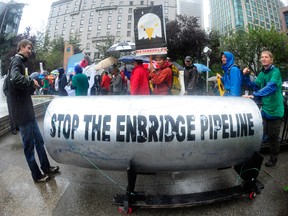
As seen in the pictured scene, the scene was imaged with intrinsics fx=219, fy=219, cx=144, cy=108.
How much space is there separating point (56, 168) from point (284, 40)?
31.5 meters

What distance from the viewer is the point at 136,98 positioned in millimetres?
2518

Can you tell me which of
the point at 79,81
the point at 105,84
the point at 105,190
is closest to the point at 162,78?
the point at 105,190

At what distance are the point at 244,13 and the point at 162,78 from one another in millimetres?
126230

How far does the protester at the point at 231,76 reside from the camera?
3.70 metres

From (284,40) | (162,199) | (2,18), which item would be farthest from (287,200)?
(2,18)

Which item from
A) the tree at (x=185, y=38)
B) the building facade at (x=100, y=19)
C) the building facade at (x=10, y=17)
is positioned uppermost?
the building facade at (x=100, y=19)

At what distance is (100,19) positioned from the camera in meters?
78.3

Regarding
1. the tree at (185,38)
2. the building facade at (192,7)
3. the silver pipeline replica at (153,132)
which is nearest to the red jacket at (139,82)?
the silver pipeline replica at (153,132)

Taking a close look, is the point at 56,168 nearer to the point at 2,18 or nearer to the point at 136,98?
the point at 136,98

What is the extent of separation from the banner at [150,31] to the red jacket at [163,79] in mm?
303

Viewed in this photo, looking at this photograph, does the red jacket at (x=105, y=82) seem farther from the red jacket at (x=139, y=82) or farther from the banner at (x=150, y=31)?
the banner at (x=150, y=31)

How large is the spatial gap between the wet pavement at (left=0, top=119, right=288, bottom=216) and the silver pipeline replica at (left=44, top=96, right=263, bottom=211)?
500 millimetres

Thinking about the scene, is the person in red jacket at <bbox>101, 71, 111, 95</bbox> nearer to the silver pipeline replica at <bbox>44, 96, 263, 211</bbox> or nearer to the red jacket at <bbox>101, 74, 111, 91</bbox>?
the red jacket at <bbox>101, 74, 111, 91</bbox>

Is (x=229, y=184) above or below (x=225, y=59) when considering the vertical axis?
below
